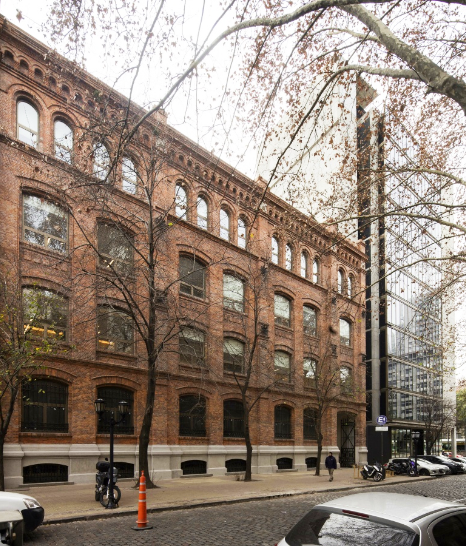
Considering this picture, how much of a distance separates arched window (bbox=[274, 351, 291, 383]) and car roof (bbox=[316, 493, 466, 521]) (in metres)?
23.9

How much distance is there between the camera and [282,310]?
3058cm

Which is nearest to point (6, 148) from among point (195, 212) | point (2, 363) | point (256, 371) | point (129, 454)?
point (2, 363)

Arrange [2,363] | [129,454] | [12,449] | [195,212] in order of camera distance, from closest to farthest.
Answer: [2,363] < [12,449] < [129,454] < [195,212]

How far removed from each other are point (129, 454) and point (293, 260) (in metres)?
16.2

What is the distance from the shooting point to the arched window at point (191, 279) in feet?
79.9

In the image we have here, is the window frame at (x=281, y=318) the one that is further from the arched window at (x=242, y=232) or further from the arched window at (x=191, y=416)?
the arched window at (x=191, y=416)

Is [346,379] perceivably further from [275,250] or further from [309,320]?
[275,250]

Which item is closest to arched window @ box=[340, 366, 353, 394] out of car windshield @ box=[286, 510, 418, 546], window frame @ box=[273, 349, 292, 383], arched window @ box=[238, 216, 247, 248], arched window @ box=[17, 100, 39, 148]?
window frame @ box=[273, 349, 292, 383]

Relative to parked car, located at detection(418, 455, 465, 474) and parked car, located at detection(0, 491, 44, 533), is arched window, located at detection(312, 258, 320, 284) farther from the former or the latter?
parked car, located at detection(0, 491, 44, 533)

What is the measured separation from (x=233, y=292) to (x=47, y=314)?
37.1 feet

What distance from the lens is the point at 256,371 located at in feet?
86.9

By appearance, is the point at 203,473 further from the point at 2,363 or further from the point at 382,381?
the point at 382,381

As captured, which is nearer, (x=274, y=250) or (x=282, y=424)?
(x=282, y=424)

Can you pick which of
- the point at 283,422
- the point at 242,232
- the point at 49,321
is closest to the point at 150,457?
the point at 49,321
